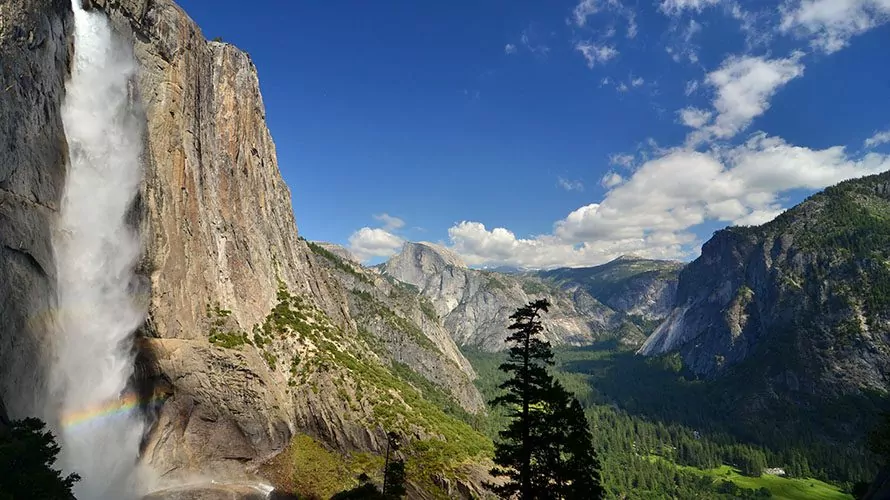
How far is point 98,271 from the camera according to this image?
150 feet

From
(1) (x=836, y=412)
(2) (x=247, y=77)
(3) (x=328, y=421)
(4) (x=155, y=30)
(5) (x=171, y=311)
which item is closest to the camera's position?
(5) (x=171, y=311)

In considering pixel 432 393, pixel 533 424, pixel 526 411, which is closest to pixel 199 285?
pixel 526 411

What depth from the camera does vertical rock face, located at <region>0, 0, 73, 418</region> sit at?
1257 inches

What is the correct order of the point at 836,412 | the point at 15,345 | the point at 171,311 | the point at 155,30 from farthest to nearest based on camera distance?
the point at 836,412 → the point at 155,30 → the point at 171,311 → the point at 15,345

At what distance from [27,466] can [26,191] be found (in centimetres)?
2072

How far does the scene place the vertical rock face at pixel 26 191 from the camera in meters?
31.9

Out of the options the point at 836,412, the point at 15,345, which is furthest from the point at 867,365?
the point at 15,345

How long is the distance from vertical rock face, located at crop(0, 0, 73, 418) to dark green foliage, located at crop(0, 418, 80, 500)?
4612 millimetres

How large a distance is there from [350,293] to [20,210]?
163 metres

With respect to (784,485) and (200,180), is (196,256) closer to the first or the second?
(200,180)

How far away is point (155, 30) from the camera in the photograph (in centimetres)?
5828

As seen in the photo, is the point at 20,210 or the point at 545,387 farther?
the point at 20,210

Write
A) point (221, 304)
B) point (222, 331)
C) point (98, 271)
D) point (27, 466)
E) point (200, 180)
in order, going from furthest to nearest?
point (200, 180) → point (221, 304) → point (222, 331) → point (98, 271) → point (27, 466)

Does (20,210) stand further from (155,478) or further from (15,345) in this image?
(155,478)
